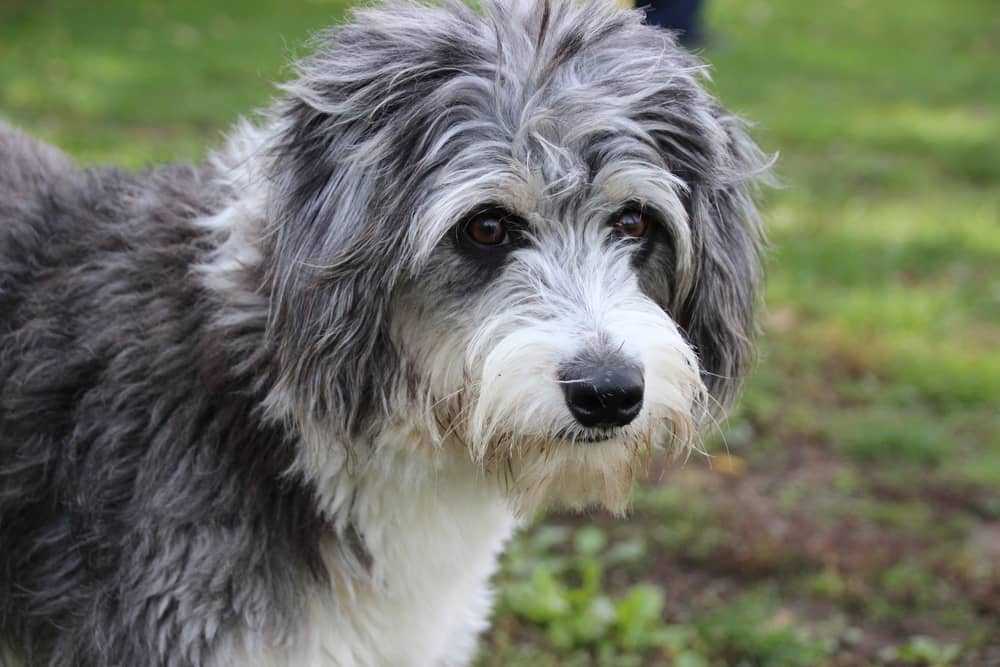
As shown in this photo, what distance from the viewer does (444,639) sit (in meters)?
2.99

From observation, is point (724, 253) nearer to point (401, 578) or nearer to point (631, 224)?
point (631, 224)

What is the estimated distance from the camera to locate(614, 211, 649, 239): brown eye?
2.55m

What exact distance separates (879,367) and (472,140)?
380cm

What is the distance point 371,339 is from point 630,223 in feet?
1.97

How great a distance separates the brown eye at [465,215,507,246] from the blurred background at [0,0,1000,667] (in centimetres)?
67

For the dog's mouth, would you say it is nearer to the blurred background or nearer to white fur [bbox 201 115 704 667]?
white fur [bbox 201 115 704 667]

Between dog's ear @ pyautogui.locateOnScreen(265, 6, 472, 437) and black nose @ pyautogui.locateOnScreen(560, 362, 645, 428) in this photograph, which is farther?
dog's ear @ pyautogui.locateOnScreen(265, 6, 472, 437)

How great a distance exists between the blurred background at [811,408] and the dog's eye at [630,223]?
0.65 metres

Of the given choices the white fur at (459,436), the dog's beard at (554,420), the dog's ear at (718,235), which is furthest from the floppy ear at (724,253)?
the dog's beard at (554,420)

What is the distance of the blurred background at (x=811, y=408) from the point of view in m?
3.88

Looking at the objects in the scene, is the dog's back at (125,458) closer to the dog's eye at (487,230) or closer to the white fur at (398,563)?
the white fur at (398,563)

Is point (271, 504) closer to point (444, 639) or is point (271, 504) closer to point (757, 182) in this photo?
point (444, 639)

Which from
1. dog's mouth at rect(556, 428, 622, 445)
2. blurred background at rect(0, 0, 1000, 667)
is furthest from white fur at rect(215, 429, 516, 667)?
blurred background at rect(0, 0, 1000, 667)

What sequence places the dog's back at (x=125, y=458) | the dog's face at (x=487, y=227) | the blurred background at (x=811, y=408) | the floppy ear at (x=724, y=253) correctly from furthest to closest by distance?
1. the blurred background at (x=811, y=408)
2. the floppy ear at (x=724, y=253)
3. the dog's back at (x=125, y=458)
4. the dog's face at (x=487, y=227)
